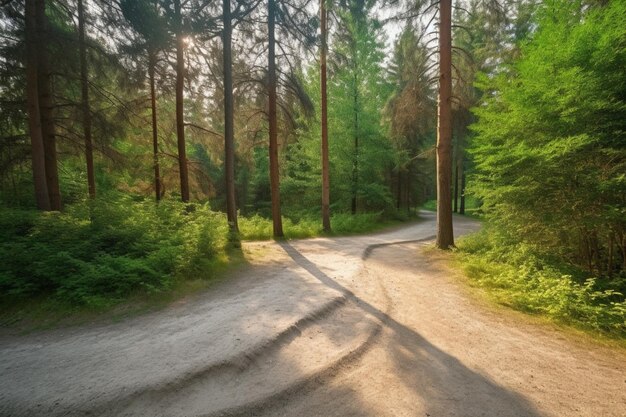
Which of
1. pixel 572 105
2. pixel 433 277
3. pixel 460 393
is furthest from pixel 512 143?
pixel 460 393

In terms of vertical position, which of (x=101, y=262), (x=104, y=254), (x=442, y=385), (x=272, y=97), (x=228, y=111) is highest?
(x=272, y=97)

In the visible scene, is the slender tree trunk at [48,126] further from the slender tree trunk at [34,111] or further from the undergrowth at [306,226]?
the undergrowth at [306,226]

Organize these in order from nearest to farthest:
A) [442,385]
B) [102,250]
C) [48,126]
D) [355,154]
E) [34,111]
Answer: [442,385] < [102,250] < [34,111] < [48,126] < [355,154]

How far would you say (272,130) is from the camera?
11406mm

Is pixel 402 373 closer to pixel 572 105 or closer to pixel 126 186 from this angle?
pixel 572 105

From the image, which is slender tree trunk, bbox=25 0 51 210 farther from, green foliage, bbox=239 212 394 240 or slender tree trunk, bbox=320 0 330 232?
slender tree trunk, bbox=320 0 330 232

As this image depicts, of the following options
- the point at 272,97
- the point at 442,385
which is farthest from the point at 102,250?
the point at 272,97

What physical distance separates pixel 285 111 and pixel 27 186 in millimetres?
9796

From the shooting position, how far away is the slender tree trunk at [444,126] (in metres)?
8.88

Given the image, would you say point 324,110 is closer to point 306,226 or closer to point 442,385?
point 306,226

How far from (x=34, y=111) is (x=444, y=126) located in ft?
39.8

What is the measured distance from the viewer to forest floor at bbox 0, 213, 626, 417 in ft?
8.79

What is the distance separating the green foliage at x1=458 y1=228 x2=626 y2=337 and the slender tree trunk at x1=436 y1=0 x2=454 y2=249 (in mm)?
1245

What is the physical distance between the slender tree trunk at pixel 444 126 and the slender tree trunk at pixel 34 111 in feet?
37.4
